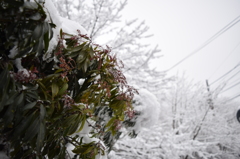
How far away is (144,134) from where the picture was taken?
3605 mm

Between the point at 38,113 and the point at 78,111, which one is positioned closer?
the point at 38,113

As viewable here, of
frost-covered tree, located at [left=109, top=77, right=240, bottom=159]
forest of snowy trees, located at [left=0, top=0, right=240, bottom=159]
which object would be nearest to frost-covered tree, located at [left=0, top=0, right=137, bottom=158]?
forest of snowy trees, located at [left=0, top=0, right=240, bottom=159]

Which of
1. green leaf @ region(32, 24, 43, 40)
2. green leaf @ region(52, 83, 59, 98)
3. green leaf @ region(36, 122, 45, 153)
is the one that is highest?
green leaf @ region(32, 24, 43, 40)

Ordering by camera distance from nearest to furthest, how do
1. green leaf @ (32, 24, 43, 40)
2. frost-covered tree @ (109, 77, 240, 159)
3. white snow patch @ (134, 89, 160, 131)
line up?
green leaf @ (32, 24, 43, 40) < white snow patch @ (134, 89, 160, 131) < frost-covered tree @ (109, 77, 240, 159)

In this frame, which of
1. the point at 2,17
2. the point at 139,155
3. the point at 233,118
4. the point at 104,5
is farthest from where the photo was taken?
the point at 233,118

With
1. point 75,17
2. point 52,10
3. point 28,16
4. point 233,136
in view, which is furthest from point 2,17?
point 233,136

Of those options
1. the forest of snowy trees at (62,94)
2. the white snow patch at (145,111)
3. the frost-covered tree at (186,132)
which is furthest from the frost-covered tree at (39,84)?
the frost-covered tree at (186,132)

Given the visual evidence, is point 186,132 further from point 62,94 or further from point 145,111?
point 62,94

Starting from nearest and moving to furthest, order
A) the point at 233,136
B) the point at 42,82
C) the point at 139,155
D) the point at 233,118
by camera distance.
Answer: the point at 42,82 → the point at 139,155 → the point at 233,136 → the point at 233,118

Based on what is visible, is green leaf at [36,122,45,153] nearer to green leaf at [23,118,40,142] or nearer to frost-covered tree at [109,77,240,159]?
green leaf at [23,118,40,142]

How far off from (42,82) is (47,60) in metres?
0.19

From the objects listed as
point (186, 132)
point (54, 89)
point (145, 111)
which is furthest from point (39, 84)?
point (186, 132)

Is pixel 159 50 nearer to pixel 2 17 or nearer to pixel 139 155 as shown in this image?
pixel 139 155

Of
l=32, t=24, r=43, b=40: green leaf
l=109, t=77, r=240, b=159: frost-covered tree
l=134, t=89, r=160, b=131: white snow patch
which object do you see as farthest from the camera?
l=109, t=77, r=240, b=159: frost-covered tree
